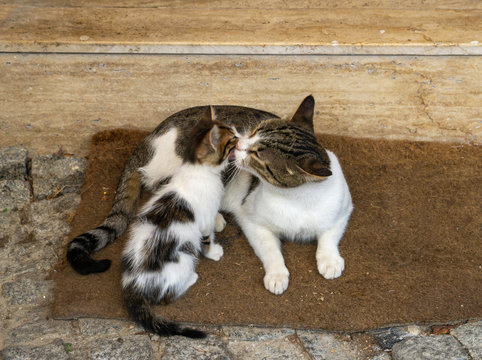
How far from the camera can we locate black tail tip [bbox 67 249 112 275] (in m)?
3.01

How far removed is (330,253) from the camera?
325 cm

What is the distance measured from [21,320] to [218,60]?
2104 millimetres

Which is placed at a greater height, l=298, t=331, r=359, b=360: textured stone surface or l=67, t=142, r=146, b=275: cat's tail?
l=67, t=142, r=146, b=275: cat's tail

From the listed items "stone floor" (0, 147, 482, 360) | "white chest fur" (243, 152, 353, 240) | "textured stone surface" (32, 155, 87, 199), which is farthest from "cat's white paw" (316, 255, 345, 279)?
"textured stone surface" (32, 155, 87, 199)

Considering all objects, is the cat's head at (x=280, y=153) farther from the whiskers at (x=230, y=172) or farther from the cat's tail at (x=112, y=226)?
the cat's tail at (x=112, y=226)

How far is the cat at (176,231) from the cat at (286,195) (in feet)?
0.58

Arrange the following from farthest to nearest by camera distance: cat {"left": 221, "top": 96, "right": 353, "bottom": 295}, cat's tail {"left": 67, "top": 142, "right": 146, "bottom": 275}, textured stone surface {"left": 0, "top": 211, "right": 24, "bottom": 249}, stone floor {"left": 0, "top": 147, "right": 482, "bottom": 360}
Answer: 1. textured stone surface {"left": 0, "top": 211, "right": 24, "bottom": 249}
2. cat's tail {"left": 67, "top": 142, "right": 146, "bottom": 275}
3. cat {"left": 221, "top": 96, "right": 353, "bottom": 295}
4. stone floor {"left": 0, "top": 147, "right": 482, "bottom": 360}

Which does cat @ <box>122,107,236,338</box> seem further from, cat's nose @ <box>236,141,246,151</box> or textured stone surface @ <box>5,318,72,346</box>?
textured stone surface @ <box>5,318,72,346</box>

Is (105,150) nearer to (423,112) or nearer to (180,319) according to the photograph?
(180,319)

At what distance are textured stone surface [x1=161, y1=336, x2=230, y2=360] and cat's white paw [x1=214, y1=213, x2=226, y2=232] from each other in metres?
0.88

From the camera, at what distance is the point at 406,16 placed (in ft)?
13.4

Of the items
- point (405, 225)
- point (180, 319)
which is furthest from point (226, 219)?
point (405, 225)

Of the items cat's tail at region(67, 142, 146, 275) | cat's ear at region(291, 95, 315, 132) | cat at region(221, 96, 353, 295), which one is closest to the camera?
cat at region(221, 96, 353, 295)

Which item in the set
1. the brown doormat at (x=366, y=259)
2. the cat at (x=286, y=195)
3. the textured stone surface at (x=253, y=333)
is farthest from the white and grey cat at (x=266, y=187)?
the textured stone surface at (x=253, y=333)
